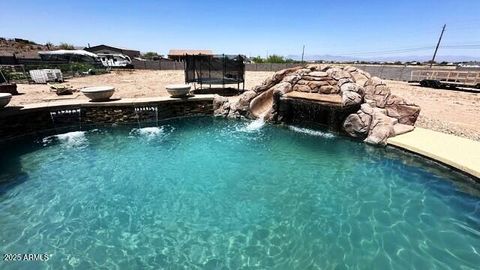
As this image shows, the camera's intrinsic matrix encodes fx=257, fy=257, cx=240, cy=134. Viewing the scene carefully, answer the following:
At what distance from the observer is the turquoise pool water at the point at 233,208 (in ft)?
14.7

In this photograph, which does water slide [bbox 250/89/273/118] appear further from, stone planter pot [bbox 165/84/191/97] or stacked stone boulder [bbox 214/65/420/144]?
stone planter pot [bbox 165/84/191/97]

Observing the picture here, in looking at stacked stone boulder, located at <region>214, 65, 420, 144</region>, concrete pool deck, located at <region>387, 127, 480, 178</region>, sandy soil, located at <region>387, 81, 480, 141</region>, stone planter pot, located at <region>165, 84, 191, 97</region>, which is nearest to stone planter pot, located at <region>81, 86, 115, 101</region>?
stone planter pot, located at <region>165, 84, 191, 97</region>

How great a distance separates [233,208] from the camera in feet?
19.0

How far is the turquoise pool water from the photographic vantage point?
4.49 meters

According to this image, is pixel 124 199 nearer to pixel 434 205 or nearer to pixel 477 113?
pixel 434 205

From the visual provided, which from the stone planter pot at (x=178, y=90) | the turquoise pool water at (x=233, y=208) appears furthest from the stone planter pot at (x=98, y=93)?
the turquoise pool water at (x=233, y=208)

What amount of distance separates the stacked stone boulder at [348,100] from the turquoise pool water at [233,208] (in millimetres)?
1156

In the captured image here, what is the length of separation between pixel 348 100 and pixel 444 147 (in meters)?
3.39

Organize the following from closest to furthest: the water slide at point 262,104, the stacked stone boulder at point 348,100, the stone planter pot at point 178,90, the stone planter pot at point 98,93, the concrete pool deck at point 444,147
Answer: the concrete pool deck at point 444,147
the stacked stone boulder at point 348,100
the stone planter pot at point 98,93
the stone planter pot at point 178,90
the water slide at point 262,104

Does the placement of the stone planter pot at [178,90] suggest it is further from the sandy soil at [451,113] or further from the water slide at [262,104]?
the sandy soil at [451,113]

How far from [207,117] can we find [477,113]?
1314 cm

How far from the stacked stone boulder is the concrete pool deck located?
459mm

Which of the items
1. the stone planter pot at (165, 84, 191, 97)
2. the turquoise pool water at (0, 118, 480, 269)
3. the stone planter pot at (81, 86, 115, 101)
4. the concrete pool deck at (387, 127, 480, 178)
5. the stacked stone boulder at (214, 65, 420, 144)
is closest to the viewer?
the turquoise pool water at (0, 118, 480, 269)

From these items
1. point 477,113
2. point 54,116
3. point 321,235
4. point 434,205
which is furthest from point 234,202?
point 477,113
